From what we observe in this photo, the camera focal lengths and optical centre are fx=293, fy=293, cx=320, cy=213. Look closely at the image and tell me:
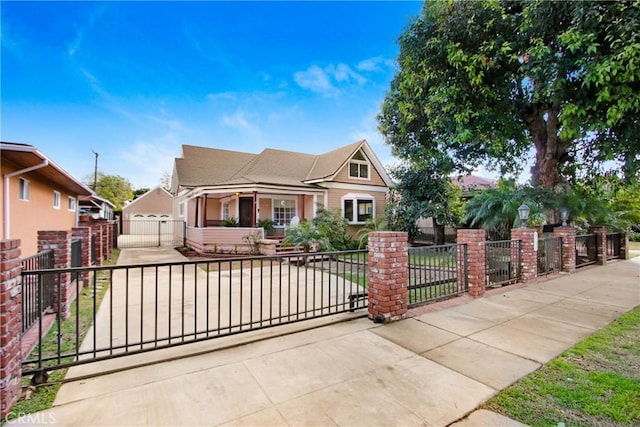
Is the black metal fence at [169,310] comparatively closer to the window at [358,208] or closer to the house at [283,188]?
the house at [283,188]

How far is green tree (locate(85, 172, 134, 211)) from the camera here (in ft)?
127

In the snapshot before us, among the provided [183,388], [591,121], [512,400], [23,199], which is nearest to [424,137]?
[591,121]

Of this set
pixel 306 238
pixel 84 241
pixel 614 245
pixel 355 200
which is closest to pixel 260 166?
pixel 355 200

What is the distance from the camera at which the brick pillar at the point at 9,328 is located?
7.13 feet

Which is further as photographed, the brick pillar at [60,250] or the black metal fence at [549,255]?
the black metal fence at [549,255]

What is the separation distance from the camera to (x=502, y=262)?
22.1 feet

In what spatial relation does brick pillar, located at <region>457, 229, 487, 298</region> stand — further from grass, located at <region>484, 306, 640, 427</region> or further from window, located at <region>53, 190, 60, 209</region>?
window, located at <region>53, 190, 60, 209</region>

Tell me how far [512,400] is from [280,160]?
54.8 ft

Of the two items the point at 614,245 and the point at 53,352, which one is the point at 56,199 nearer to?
the point at 53,352

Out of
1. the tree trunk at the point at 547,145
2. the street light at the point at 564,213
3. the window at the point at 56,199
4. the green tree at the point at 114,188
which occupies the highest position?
the green tree at the point at 114,188

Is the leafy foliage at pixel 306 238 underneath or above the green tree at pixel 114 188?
underneath

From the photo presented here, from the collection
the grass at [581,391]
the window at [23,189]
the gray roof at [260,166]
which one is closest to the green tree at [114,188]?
the gray roof at [260,166]

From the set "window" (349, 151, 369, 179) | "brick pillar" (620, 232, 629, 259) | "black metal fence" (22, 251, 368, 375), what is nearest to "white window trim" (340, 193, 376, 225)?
"window" (349, 151, 369, 179)

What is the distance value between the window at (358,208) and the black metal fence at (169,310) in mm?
8993
